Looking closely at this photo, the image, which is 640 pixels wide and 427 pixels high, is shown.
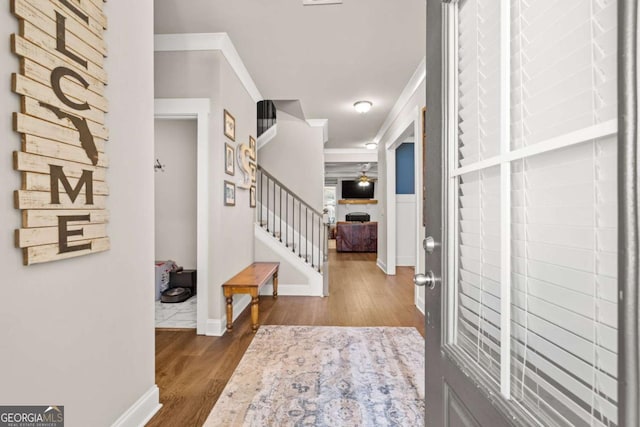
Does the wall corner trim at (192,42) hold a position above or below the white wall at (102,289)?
above

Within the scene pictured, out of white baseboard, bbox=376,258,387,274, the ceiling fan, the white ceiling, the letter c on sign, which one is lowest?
white baseboard, bbox=376,258,387,274

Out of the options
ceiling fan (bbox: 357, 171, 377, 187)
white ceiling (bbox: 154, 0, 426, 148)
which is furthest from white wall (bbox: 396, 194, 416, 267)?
ceiling fan (bbox: 357, 171, 377, 187)

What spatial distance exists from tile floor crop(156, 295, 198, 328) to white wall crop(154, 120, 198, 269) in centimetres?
82

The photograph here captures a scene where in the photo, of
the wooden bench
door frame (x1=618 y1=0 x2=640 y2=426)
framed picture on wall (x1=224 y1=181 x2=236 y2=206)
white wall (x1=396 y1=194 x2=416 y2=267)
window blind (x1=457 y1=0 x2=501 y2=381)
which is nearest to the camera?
door frame (x1=618 y1=0 x2=640 y2=426)

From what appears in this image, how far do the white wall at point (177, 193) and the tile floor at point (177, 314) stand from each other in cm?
82

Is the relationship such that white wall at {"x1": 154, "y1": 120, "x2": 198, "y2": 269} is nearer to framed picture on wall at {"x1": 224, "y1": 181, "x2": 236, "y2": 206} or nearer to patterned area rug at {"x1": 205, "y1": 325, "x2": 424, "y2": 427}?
framed picture on wall at {"x1": 224, "y1": 181, "x2": 236, "y2": 206}

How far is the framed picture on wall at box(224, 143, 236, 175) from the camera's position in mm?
3045

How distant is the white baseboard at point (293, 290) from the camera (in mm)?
4285

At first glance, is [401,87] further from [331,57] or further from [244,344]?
[244,344]

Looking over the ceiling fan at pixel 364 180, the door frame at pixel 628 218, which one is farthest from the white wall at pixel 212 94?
the ceiling fan at pixel 364 180

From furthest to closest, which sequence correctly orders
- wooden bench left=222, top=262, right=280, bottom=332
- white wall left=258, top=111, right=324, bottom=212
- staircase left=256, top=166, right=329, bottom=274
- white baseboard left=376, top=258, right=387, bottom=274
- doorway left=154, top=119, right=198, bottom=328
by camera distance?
1. white baseboard left=376, top=258, right=387, bottom=274
2. white wall left=258, top=111, right=324, bottom=212
3. staircase left=256, top=166, right=329, bottom=274
4. doorway left=154, top=119, right=198, bottom=328
5. wooden bench left=222, top=262, right=280, bottom=332

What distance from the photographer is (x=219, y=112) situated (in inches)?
115

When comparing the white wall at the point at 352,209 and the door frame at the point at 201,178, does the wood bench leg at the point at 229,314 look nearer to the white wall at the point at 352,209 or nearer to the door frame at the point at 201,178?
the door frame at the point at 201,178

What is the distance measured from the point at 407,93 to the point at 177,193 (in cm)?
343
